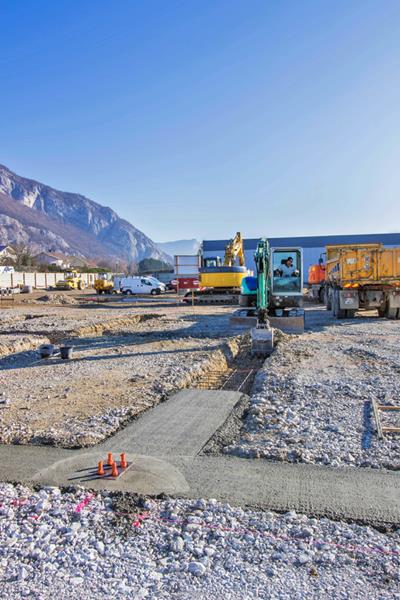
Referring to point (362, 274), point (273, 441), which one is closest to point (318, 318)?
point (362, 274)

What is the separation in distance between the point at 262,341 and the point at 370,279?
8134 millimetres

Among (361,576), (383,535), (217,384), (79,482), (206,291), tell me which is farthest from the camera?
(206,291)

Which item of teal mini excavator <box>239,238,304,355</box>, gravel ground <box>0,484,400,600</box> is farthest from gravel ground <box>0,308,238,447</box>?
gravel ground <box>0,484,400,600</box>

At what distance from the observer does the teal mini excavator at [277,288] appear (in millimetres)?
14258

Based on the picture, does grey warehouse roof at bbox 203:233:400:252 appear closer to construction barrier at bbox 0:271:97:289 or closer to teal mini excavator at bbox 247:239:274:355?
construction barrier at bbox 0:271:97:289

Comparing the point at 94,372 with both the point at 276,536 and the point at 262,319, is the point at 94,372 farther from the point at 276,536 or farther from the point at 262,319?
the point at 276,536

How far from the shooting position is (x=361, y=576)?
3.50 meters

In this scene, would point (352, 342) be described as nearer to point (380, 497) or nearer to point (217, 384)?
point (217, 384)

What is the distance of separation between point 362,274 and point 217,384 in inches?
464

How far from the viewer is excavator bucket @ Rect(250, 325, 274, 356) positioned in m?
13.7

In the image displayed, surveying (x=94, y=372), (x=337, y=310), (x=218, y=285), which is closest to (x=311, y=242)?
(x=218, y=285)

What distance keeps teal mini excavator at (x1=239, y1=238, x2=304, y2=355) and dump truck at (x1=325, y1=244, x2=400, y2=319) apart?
471 centimetres

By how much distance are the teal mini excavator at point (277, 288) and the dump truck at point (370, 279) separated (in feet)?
15.4

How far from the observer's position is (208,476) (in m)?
5.27
